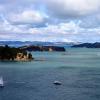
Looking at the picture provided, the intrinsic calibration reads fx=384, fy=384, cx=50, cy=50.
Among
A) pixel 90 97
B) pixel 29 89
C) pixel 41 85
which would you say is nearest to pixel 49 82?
pixel 41 85

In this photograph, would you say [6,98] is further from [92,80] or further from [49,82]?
[92,80]

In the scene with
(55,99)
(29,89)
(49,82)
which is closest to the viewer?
(55,99)

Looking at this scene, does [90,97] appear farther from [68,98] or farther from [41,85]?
[41,85]

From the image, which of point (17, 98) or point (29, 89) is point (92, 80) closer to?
point (29, 89)

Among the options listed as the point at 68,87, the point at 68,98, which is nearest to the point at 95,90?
the point at 68,87

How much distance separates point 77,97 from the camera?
275 feet

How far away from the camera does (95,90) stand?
95.0m

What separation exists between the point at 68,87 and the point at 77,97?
16.6m

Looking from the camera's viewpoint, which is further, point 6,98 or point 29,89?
point 29,89

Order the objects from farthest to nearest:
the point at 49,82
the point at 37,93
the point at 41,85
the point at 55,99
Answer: the point at 49,82
the point at 41,85
the point at 37,93
the point at 55,99

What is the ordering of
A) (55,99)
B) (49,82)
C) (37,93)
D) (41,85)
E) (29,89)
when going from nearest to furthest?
(55,99)
(37,93)
(29,89)
(41,85)
(49,82)

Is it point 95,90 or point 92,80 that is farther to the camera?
point 92,80

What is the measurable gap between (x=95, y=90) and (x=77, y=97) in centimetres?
1236

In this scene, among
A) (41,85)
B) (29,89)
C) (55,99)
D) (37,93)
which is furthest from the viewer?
(41,85)
